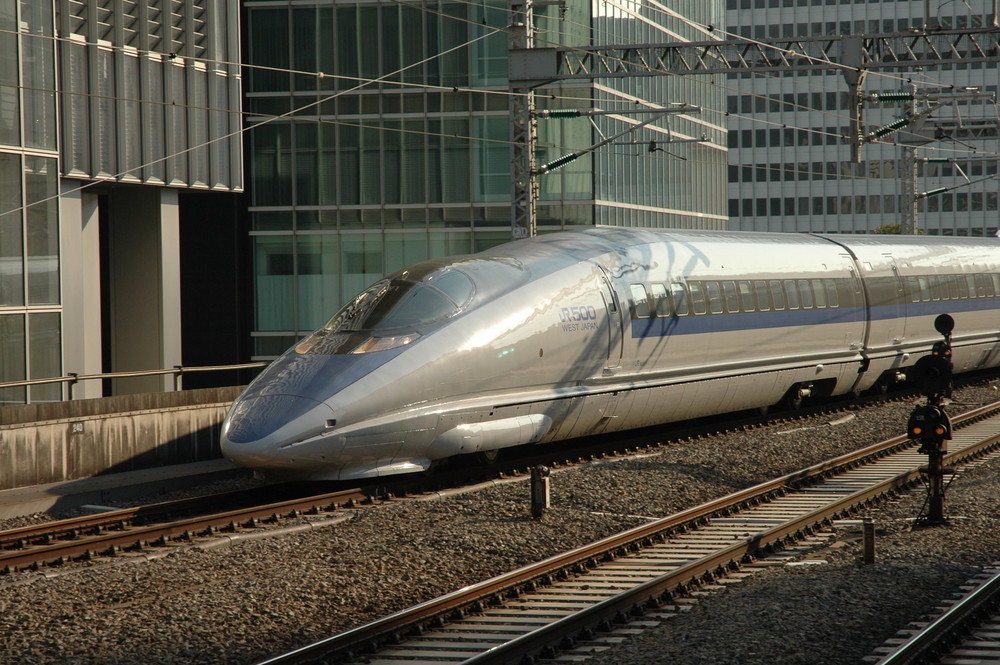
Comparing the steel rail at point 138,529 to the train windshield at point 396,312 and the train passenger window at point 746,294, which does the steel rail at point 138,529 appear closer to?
the train windshield at point 396,312

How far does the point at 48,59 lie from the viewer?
20.6 metres

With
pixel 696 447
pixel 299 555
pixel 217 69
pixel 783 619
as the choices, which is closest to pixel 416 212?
pixel 217 69

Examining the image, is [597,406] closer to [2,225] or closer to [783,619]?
[783,619]

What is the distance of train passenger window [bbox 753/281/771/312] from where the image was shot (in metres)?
18.9

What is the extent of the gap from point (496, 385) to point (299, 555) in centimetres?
415

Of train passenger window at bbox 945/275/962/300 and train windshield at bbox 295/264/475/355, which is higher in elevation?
train windshield at bbox 295/264/475/355

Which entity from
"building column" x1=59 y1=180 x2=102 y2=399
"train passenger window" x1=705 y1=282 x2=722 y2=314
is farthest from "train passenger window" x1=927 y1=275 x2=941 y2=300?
"building column" x1=59 y1=180 x2=102 y2=399

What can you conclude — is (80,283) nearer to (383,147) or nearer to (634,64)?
(634,64)

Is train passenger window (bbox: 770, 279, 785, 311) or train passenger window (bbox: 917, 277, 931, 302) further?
train passenger window (bbox: 917, 277, 931, 302)

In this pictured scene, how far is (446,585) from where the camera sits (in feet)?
31.1

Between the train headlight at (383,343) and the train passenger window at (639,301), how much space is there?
3.97 metres

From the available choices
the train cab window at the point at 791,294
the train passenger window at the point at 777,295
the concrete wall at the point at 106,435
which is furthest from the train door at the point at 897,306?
the concrete wall at the point at 106,435

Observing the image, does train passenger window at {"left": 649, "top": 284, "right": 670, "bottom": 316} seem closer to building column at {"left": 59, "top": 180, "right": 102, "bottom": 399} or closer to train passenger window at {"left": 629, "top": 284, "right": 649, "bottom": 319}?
train passenger window at {"left": 629, "top": 284, "right": 649, "bottom": 319}

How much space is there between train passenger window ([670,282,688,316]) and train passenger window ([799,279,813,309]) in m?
3.46
